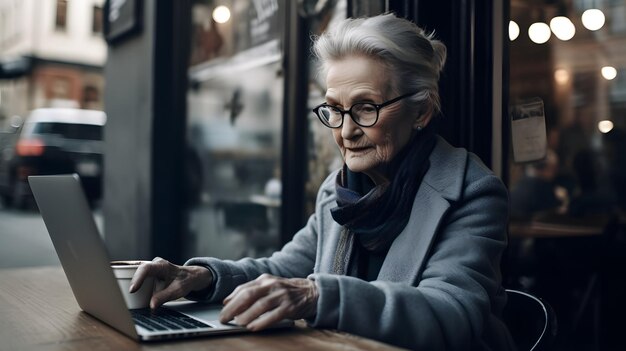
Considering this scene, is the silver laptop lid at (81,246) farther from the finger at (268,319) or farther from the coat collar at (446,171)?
the coat collar at (446,171)

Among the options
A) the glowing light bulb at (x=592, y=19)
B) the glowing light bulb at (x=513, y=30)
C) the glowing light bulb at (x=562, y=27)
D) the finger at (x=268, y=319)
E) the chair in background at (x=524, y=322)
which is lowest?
the chair in background at (x=524, y=322)

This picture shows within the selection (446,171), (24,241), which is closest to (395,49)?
(446,171)

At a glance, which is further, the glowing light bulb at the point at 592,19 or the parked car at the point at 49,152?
the parked car at the point at 49,152

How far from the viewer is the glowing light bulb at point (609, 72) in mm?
5201

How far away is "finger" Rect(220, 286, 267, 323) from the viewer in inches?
50.4

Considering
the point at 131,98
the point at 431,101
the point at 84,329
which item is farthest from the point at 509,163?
the point at 131,98

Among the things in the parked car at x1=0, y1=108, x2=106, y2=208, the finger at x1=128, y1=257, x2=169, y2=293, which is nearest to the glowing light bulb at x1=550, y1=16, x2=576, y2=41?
the finger at x1=128, y1=257, x2=169, y2=293

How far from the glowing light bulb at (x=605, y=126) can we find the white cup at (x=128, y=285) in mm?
5071

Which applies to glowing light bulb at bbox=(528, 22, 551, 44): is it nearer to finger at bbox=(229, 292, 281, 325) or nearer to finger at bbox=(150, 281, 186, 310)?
finger at bbox=(150, 281, 186, 310)

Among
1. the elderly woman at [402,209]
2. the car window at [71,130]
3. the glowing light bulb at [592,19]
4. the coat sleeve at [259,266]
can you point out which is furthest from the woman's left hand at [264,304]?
the car window at [71,130]

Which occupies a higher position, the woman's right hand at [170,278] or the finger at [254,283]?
the finger at [254,283]

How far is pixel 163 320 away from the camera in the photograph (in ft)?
4.52

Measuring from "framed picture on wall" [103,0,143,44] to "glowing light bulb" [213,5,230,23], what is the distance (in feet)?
2.04

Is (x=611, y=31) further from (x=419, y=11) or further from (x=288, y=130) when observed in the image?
(x=419, y=11)
